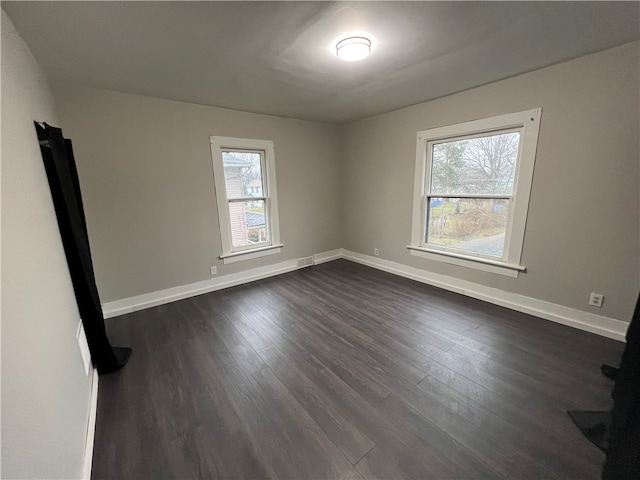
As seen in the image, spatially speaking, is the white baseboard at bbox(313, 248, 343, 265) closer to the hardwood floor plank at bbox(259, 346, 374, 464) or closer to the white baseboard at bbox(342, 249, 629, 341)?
the white baseboard at bbox(342, 249, 629, 341)

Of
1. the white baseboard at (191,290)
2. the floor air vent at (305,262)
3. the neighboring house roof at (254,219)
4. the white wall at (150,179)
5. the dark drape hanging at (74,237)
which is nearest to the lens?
the dark drape hanging at (74,237)

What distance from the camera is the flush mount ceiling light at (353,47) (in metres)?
1.77

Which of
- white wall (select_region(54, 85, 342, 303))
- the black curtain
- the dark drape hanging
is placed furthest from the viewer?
white wall (select_region(54, 85, 342, 303))

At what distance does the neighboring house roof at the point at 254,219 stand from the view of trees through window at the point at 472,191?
8.11 ft

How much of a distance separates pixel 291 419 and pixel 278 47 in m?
2.54

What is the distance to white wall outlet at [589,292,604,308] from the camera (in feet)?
7.59

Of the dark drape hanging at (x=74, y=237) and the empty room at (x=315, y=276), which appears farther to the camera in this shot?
the dark drape hanging at (x=74, y=237)

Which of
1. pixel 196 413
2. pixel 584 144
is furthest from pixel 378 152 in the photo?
pixel 196 413

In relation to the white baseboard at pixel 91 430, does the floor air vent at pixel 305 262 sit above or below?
above

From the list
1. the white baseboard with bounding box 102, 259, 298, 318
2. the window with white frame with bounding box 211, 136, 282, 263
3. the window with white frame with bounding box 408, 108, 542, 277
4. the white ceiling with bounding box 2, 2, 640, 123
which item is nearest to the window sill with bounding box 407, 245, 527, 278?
the window with white frame with bounding box 408, 108, 542, 277

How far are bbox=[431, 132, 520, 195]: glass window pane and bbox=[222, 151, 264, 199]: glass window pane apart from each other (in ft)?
8.16

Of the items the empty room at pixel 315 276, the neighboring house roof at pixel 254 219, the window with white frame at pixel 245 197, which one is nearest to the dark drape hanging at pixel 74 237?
the empty room at pixel 315 276

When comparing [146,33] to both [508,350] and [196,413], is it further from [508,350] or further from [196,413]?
[508,350]

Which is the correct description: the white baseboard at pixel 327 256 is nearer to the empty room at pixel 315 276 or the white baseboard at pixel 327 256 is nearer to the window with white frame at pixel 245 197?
the empty room at pixel 315 276
